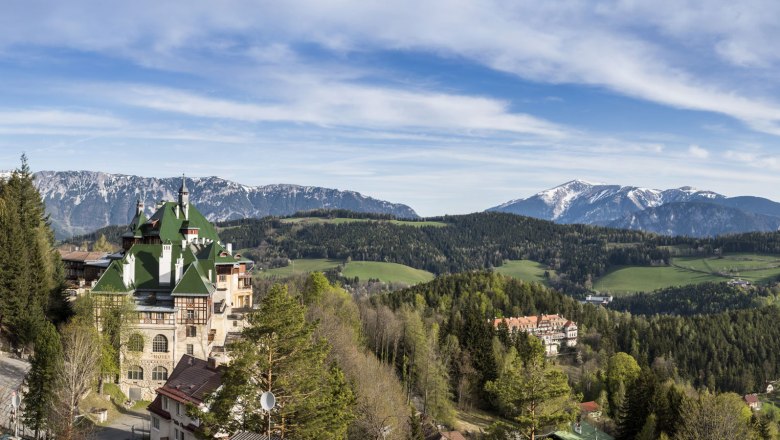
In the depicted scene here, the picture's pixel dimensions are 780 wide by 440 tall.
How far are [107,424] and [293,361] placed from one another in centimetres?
2958

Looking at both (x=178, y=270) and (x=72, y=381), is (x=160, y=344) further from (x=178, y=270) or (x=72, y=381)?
(x=72, y=381)

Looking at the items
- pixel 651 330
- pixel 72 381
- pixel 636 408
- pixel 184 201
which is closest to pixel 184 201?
pixel 184 201

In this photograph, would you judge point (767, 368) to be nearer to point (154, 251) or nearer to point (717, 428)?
point (717, 428)

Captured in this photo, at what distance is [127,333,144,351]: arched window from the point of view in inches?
2603

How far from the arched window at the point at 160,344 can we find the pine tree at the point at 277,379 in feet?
97.4

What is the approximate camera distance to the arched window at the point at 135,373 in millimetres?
66312

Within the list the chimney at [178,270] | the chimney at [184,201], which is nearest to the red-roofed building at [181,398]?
the chimney at [178,270]

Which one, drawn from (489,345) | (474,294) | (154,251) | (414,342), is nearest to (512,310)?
(474,294)

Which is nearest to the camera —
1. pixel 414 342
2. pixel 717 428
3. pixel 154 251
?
pixel 717 428

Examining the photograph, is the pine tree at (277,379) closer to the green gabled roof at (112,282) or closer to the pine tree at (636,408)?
the green gabled roof at (112,282)

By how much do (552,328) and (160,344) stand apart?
131584 millimetres

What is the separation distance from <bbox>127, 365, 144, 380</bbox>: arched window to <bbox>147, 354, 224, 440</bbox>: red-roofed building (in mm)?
12985

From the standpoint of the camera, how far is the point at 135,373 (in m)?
66.4

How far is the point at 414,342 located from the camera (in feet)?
289
